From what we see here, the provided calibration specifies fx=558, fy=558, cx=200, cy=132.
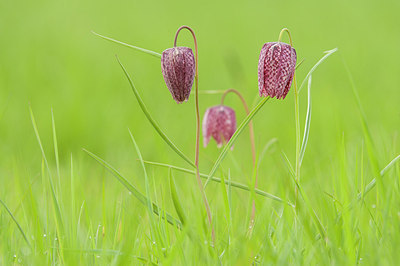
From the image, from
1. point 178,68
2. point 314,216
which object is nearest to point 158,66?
point 178,68

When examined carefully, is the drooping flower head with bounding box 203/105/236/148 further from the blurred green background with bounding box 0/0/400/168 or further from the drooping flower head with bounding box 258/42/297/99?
the drooping flower head with bounding box 258/42/297/99

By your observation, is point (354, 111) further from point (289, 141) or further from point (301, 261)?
point (301, 261)

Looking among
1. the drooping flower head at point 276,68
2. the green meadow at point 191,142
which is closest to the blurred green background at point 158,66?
the green meadow at point 191,142

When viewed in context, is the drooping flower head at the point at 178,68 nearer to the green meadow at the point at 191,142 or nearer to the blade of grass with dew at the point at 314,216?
the green meadow at the point at 191,142

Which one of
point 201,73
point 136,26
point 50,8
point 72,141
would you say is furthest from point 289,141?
point 50,8

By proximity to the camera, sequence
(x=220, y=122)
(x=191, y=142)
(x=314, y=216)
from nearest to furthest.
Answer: (x=314, y=216) < (x=220, y=122) < (x=191, y=142)

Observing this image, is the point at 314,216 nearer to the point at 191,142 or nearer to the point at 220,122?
the point at 220,122

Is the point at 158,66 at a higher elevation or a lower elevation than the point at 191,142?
higher
